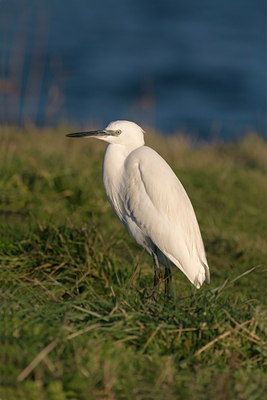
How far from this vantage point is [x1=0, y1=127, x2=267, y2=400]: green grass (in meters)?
2.85

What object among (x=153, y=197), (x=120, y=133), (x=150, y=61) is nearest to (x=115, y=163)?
(x=120, y=133)

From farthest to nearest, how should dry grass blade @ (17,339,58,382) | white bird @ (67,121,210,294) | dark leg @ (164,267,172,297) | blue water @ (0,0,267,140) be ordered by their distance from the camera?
blue water @ (0,0,267,140) < white bird @ (67,121,210,294) < dark leg @ (164,267,172,297) < dry grass blade @ (17,339,58,382)

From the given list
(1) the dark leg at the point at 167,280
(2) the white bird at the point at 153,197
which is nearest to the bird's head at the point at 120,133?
(2) the white bird at the point at 153,197

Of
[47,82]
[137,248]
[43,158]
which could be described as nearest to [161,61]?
[47,82]

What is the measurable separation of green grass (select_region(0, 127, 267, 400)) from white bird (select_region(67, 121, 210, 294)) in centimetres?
24

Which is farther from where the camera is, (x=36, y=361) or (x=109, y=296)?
(x=109, y=296)

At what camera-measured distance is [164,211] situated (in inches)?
176

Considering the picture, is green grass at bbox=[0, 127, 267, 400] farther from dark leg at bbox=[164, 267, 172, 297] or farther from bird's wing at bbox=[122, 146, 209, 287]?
bird's wing at bbox=[122, 146, 209, 287]

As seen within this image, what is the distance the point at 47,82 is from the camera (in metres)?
18.0

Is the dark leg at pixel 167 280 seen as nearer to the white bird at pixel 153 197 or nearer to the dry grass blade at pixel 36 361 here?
the white bird at pixel 153 197

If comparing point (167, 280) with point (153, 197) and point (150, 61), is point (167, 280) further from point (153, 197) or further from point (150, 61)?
point (150, 61)

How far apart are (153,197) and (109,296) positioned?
726 mm

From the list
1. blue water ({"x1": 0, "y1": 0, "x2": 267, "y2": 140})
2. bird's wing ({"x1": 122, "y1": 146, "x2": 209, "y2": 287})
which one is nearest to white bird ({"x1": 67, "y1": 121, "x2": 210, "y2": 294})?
bird's wing ({"x1": 122, "y1": 146, "x2": 209, "y2": 287})

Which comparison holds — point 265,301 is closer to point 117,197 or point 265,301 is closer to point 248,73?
point 117,197
